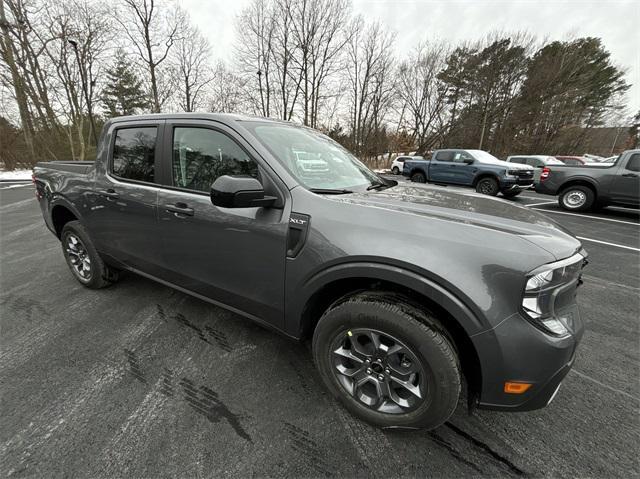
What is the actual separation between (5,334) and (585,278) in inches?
258

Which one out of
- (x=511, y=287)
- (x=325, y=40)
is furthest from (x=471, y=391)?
(x=325, y=40)

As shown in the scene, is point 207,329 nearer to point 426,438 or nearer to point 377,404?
point 377,404

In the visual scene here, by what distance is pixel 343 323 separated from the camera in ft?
5.35

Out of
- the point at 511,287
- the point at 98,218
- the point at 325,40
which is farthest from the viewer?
the point at 325,40

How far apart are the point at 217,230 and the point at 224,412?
3.80ft

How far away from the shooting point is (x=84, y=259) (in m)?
3.23


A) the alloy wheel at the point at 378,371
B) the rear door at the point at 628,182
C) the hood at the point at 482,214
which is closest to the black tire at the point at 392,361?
the alloy wheel at the point at 378,371

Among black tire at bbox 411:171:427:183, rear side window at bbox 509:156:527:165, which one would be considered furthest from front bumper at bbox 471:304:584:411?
rear side window at bbox 509:156:527:165

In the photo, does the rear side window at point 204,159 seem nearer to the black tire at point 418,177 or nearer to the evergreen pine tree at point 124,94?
the black tire at point 418,177

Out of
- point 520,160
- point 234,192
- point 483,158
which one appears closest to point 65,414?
point 234,192

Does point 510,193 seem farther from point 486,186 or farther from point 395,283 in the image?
point 395,283

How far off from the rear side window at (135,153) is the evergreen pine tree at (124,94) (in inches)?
1212

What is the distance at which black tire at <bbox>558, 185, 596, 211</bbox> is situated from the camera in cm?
807

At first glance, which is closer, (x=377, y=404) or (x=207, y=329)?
(x=377, y=404)
